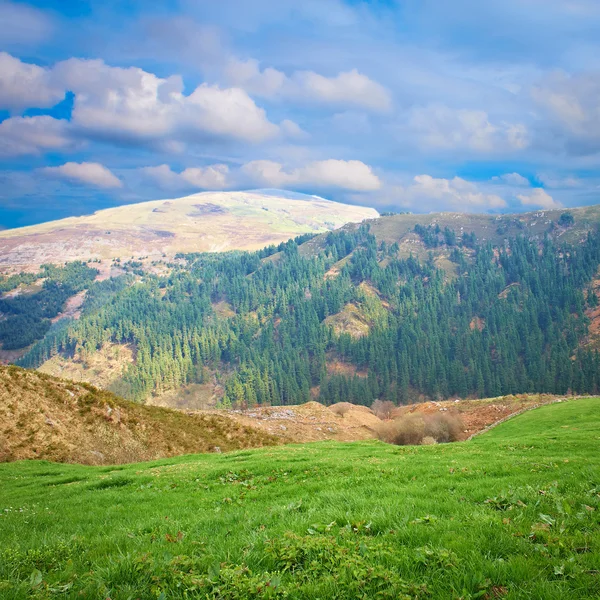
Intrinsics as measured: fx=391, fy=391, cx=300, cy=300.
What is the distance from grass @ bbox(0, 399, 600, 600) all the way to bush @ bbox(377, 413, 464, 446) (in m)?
47.8

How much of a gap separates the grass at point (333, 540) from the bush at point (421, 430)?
157ft

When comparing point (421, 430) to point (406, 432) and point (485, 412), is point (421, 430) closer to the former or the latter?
point (406, 432)

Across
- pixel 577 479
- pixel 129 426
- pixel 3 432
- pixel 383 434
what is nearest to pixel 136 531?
pixel 577 479

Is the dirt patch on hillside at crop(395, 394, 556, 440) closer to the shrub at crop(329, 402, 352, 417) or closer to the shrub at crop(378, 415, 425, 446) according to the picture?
the shrub at crop(378, 415, 425, 446)

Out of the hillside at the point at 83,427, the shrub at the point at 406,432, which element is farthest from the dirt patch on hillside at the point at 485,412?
the hillside at the point at 83,427

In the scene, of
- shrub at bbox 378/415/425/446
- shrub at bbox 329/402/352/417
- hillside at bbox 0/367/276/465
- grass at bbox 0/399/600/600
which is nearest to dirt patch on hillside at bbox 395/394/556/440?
shrub at bbox 378/415/425/446

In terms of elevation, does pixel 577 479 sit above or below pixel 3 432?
above

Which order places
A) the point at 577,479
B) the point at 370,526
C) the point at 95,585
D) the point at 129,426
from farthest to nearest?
the point at 129,426, the point at 577,479, the point at 370,526, the point at 95,585

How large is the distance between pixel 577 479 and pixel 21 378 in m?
47.7

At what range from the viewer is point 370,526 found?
834 centimetres

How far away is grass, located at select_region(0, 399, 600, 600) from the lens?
19.4 ft

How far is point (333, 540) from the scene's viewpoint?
7.34 meters

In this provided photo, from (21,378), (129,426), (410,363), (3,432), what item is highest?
(21,378)

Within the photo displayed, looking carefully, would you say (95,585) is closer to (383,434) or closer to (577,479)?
(577,479)
